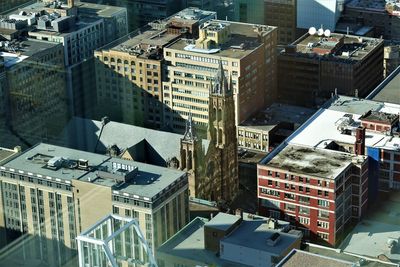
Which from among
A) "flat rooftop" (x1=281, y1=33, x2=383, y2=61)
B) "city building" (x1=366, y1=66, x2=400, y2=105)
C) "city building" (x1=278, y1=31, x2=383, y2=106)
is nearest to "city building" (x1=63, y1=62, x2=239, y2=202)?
"city building" (x1=366, y1=66, x2=400, y2=105)

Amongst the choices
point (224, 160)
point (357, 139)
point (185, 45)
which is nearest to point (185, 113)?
point (185, 45)

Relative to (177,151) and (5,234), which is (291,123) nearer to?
(177,151)

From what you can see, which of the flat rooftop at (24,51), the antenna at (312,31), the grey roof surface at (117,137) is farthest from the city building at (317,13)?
the grey roof surface at (117,137)

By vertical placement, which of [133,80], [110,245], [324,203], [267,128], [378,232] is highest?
[110,245]

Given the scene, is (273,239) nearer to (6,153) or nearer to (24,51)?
(6,153)

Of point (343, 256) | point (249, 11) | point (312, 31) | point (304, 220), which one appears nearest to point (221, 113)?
point (304, 220)

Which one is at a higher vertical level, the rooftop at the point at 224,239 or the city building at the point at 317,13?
the city building at the point at 317,13

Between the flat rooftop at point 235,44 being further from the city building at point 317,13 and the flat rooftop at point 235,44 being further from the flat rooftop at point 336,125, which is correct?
the city building at point 317,13
